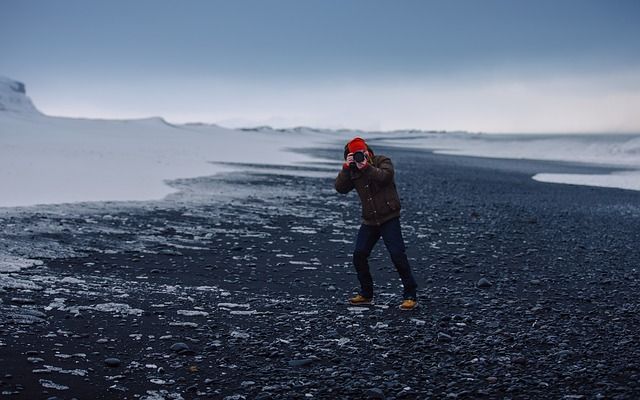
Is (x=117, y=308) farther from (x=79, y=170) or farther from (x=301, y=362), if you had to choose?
(x=79, y=170)

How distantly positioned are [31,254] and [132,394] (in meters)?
7.07

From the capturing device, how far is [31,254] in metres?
12.3

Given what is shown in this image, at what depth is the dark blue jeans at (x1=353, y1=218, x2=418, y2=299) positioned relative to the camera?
966 centimetres

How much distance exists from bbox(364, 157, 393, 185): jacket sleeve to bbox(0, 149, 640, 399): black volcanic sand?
1847 mm

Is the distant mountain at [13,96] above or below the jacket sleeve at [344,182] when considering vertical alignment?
above

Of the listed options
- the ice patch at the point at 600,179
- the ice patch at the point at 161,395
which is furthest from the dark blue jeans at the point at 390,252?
the ice patch at the point at 600,179

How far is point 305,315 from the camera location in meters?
9.20

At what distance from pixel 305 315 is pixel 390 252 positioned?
1597 mm

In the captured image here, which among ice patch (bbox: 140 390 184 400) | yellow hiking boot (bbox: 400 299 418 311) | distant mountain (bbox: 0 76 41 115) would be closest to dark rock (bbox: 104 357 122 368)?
ice patch (bbox: 140 390 184 400)

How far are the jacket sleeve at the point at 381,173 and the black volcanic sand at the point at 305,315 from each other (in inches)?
72.7

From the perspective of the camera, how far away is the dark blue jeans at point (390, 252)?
966cm

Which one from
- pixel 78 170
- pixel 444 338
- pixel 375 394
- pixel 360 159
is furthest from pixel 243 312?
pixel 78 170

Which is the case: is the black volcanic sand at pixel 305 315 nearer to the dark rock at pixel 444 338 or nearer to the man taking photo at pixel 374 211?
the dark rock at pixel 444 338

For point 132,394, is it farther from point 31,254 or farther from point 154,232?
point 154,232
